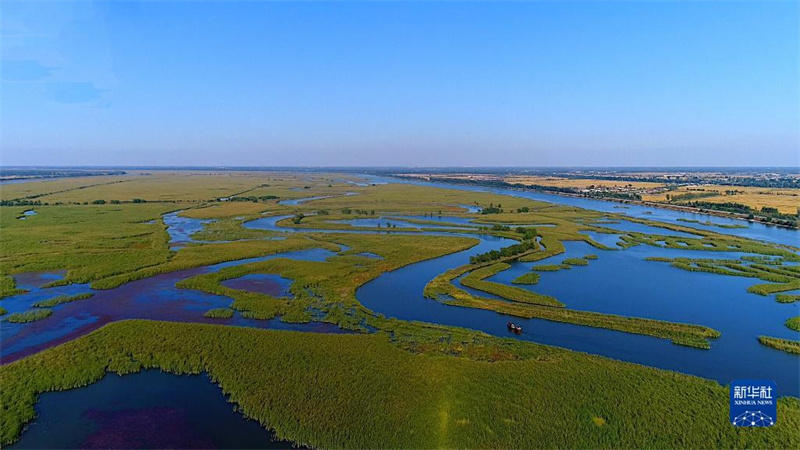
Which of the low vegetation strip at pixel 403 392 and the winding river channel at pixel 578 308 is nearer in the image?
the low vegetation strip at pixel 403 392

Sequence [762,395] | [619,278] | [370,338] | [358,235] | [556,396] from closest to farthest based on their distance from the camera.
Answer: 1. [762,395]
2. [556,396]
3. [370,338]
4. [619,278]
5. [358,235]

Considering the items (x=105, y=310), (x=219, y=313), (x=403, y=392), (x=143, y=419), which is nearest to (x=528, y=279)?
(x=403, y=392)

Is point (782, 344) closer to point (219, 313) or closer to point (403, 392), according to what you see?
point (403, 392)

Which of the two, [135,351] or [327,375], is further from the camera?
[135,351]

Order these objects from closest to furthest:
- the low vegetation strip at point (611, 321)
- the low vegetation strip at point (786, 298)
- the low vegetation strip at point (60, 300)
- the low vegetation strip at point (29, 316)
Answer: the low vegetation strip at point (611, 321), the low vegetation strip at point (29, 316), the low vegetation strip at point (60, 300), the low vegetation strip at point (786, 298)

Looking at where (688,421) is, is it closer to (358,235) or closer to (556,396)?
(556,396)

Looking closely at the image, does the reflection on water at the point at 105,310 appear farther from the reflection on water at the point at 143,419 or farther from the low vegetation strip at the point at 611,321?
the low vegetation strip at the point at 611,321

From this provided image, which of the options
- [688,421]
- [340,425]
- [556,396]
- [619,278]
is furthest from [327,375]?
[619,278]

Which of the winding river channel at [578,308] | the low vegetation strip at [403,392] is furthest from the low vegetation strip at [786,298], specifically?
the low vegetation strip at [403,392]
